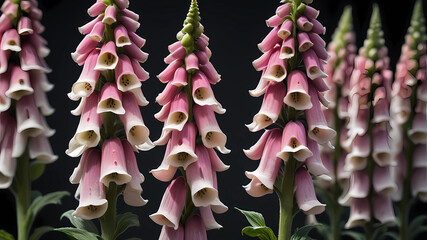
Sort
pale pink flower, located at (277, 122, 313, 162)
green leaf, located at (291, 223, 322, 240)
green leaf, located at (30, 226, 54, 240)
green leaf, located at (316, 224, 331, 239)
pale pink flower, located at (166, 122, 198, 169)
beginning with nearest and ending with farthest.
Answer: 1. pale pink flower, located at (166, 122, 198, 169)
2. pale pink flower, located at (277, 122, 313, 162)
3. green leaf, located at (291, 223, 322, 240)
4. green leaf, located at (30, 226, 54, 240)
5. green leaf, located at (316, 224, 331, 239)

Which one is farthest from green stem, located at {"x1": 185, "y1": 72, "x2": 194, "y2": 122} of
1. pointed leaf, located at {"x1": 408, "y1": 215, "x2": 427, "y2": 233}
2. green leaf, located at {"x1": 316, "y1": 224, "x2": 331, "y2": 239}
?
pointed leaf, located at {"x1": 408, "y1": 215, "x2": 427, "y2": 233}

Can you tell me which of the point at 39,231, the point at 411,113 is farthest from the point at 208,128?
the point at 411,113

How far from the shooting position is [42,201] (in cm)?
313

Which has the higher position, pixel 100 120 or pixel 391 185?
pixel 100 120

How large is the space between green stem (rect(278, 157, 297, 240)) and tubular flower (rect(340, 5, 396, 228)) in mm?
927

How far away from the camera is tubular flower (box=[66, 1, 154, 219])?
2.23 metres

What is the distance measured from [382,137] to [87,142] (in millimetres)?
1642

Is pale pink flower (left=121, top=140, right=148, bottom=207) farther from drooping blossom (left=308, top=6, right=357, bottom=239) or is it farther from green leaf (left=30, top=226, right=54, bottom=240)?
drooping blossom (left=308, top=6, right=357, bottom=239)

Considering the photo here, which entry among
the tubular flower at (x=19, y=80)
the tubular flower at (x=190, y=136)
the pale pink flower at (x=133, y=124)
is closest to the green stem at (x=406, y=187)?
the tubular flower at (x=190, y=136)

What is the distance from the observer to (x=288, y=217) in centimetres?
238

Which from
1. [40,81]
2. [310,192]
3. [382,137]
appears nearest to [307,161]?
[310,192]

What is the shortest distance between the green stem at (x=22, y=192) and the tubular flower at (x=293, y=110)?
1.28m

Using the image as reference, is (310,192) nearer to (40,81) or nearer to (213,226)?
(213,226)

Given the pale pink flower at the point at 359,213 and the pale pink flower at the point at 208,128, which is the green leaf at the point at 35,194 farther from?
the pale pink flower at the point at 359,213
